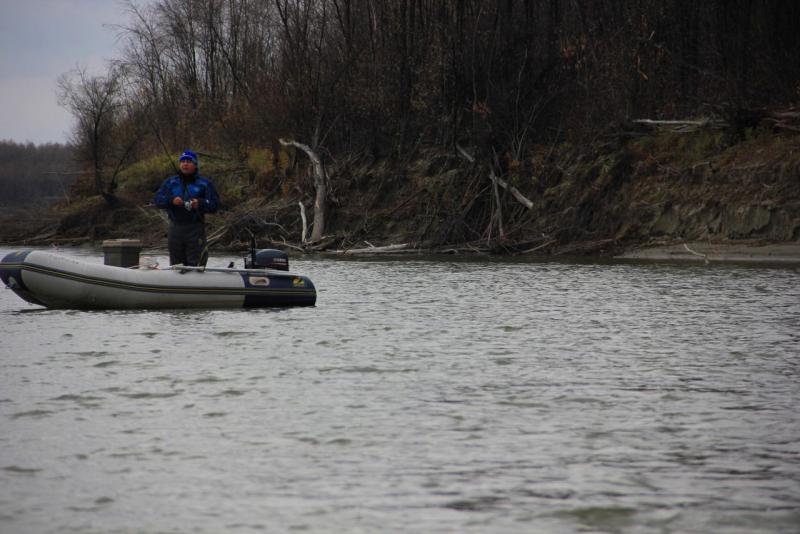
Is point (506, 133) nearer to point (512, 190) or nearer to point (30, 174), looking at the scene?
point (512, 190)

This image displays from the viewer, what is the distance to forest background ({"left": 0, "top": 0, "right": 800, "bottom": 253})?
2752cm

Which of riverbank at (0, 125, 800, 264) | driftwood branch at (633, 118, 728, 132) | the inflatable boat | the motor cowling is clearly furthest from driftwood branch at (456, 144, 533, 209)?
the inflatable boat

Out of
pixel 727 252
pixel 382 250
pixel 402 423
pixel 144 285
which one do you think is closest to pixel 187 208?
pixel 144 285

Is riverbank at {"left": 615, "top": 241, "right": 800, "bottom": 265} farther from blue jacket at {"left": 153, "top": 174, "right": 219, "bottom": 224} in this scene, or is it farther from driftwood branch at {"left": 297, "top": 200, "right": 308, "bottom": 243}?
blue jacket at {"left": 153, "top": 174, "right": 219, "bottom": 224}

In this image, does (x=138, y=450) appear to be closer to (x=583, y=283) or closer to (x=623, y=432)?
(x=623, y=432)

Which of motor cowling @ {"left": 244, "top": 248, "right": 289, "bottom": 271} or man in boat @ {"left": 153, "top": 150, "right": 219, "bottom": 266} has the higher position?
man in boat @ {"left": 153, "top": 150, "right": 219, "bottom": 266}

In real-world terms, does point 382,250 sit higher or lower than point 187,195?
lower

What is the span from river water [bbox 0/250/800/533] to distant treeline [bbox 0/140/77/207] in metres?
39.0

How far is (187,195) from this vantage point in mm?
14898

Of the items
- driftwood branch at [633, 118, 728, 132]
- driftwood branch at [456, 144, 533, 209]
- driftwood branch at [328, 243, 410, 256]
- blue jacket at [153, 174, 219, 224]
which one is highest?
driftwood branch at [633, 118, 728, 132]

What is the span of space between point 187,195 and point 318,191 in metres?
18.6

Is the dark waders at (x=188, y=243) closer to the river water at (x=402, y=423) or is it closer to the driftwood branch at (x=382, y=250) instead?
the river water at (x=402, y=423)

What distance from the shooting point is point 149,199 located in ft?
134

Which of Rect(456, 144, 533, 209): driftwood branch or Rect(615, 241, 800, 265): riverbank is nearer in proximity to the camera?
Rect(615, 241, 800, 265): riverbank
